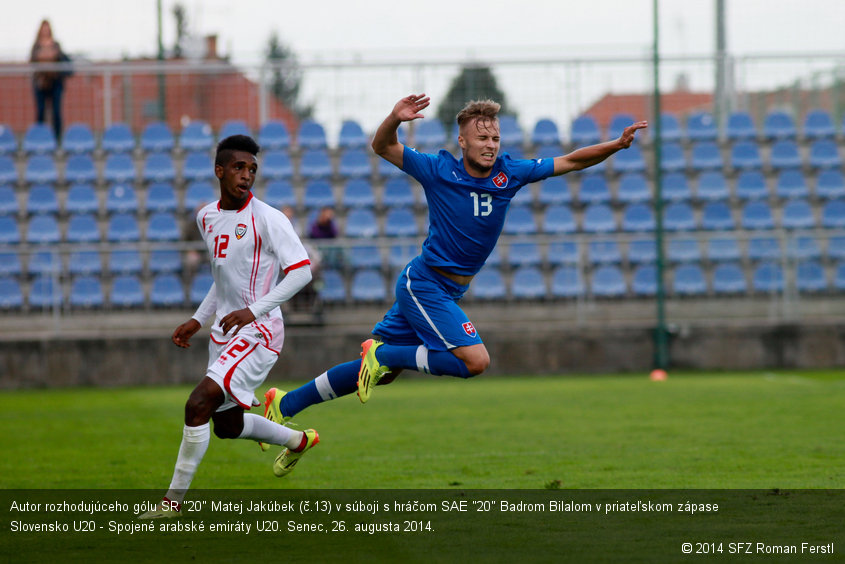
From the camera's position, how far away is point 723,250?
62.2 ft

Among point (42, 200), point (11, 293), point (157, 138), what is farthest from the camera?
point (157, 138)

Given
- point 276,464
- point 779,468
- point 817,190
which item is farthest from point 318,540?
point 817,190

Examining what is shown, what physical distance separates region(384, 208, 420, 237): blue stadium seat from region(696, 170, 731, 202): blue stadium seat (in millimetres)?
5386

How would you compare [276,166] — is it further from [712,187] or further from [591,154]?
[591,154]

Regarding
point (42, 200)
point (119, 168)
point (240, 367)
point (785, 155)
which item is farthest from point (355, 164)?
point (240, 367)

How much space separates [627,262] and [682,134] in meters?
4.69

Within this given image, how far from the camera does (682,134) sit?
22.8 metres

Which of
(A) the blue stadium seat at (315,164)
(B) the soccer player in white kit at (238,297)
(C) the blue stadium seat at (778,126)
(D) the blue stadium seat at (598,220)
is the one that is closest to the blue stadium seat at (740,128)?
(C) the blue stadium seat at (778,126)

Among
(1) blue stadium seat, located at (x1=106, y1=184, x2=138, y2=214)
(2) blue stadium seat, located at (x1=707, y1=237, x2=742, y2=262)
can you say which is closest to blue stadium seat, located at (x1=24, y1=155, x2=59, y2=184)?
(1) blue stadium seat, located at (x1=106, y1=184, x2=138, y2=214)

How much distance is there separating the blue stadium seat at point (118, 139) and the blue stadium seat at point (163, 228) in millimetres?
2291

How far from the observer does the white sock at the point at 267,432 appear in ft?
23.1

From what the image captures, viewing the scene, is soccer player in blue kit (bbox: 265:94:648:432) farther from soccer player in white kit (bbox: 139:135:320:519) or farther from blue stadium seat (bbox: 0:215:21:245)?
blue stadium seat (bbox: 0:215:21:245)

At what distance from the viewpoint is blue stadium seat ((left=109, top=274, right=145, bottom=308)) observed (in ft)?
60.8

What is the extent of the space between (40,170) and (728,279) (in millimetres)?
12582
